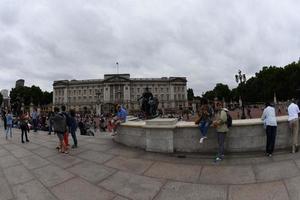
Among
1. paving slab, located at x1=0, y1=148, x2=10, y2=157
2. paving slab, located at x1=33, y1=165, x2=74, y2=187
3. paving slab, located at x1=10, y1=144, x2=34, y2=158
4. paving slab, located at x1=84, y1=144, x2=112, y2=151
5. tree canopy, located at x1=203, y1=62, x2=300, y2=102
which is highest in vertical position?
tree canopy, located at x1=203, y1=62, x2=300, y2=102

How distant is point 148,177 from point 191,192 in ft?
4.40

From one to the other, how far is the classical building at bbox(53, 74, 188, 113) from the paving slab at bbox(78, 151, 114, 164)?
11788cm

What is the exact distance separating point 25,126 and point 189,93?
163876mm

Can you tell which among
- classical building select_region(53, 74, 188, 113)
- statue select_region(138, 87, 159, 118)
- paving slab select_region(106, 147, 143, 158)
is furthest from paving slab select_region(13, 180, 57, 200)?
classical building select_region(53, 74, 188, 113)

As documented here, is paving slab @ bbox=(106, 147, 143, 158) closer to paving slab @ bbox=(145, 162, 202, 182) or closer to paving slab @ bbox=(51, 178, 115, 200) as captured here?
paving slab @ bbox=(145, 162, 202, 182)

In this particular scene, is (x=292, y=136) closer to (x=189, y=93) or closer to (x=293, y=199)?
(x=293, y=199)

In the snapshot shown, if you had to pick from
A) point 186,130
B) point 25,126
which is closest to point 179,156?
point 186,130

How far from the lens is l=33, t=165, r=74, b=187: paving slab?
6.51m

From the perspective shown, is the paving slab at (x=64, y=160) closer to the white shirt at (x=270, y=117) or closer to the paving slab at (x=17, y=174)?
the paving slab at (x=17, y=174)

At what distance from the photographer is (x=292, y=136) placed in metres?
8.59

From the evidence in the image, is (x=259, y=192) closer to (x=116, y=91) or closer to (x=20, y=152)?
(x=20, y=152)

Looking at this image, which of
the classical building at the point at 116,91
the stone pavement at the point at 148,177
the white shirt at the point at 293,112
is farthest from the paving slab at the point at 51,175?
the classical building at the point at 116,91

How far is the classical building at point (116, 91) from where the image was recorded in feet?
424

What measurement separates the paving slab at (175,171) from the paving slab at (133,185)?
365 millimetres
